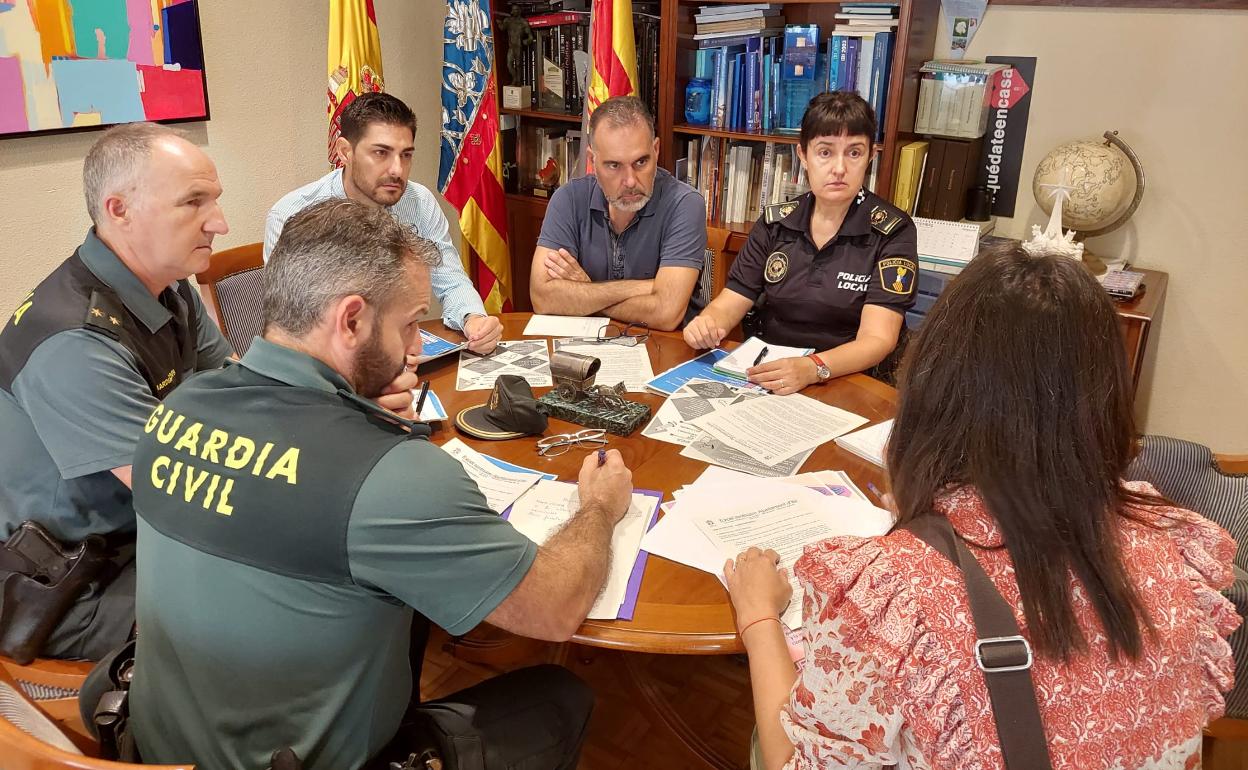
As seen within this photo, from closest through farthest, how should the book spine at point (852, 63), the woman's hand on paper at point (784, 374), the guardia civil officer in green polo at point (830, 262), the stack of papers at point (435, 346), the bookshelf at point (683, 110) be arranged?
the woman's hand on paper at point (784, 374) < the stack of papers at point (435, 346) < the guardia civil officer in green polo at point (830, 262) < the bookshelf at point (683, 110) < the book spine at point (852, 63)

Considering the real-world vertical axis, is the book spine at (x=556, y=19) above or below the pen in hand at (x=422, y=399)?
above

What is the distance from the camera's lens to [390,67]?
11.8 ft

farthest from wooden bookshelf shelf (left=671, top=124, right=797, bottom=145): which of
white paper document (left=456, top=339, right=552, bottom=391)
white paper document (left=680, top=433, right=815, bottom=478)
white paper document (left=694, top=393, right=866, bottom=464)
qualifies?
white paper document (left=680, top=433, right=815, bottom=478)

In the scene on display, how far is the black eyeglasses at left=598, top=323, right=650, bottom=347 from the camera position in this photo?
2.29 meters

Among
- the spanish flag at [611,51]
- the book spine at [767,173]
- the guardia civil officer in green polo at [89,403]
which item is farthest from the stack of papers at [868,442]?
the spanish flag at [611,51]

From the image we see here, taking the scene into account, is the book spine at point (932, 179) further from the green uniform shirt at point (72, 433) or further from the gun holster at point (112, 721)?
the gun holster at point (112, 721)

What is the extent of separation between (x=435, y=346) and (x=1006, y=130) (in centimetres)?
222

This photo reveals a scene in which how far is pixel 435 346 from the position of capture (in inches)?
85.5

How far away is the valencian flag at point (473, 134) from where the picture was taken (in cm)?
346

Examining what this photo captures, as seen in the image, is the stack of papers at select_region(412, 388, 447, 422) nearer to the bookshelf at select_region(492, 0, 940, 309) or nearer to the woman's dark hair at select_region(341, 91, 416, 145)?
the woman's dark hair at select_region(341, 91, 416, 145)

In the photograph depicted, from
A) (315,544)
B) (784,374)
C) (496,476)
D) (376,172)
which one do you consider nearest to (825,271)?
(784,374)

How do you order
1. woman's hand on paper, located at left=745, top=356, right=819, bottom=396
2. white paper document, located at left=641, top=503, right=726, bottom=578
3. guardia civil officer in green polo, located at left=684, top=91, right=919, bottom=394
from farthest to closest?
1. guardia civil officer in green polo, located at left=684, top=91, right=919, bottom=394
2. woman's hand on paper, located at left=745, top=356, right=819, bottom=396
3. white paper document, located at left=641, top=503, right=726, bottom=578

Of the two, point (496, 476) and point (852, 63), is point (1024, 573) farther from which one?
point (852, 63)

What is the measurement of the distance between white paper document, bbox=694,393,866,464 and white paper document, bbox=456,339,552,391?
459 millimetres
